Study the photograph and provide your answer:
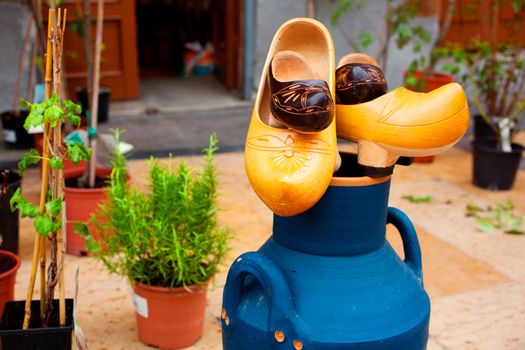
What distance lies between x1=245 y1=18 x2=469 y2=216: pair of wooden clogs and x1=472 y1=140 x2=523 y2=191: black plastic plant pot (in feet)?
10.1

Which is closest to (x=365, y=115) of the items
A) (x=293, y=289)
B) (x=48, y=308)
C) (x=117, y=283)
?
(x=293, y=289)

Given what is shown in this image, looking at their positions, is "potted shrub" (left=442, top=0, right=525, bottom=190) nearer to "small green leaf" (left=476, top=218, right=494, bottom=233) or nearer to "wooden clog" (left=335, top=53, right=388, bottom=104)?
"small green leaf" (left=476, top=218, right=494, bottom=233)

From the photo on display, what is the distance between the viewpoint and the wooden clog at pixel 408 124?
1.82 metres

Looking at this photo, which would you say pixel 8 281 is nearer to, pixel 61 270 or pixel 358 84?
pixel 61 270

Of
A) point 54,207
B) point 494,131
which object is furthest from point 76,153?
point 494,131

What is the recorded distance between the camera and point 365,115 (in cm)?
189

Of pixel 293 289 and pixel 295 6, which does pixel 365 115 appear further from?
pixel 295 6

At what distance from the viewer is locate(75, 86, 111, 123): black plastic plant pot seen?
233 inches

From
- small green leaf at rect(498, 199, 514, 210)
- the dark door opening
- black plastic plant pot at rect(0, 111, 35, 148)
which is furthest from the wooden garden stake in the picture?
the dark door opening

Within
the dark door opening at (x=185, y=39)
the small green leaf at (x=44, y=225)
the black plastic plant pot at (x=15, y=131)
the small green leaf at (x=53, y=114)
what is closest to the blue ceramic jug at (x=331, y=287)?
the small green leaf at (x=44, y=225)

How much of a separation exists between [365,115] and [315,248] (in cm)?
39

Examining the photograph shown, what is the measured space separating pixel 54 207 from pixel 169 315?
0.85m

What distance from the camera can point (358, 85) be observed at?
1.92 meters

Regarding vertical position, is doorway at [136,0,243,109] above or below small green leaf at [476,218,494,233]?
above
